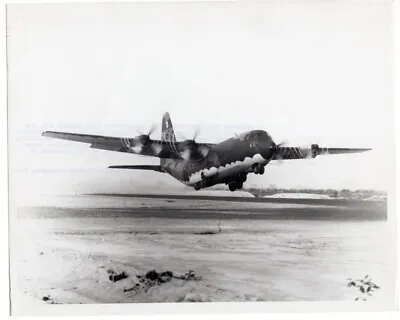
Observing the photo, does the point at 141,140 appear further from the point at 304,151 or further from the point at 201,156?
the point at 304,151

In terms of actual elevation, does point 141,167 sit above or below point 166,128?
below

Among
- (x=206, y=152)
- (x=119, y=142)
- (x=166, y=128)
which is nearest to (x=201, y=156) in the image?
(x=206, y=152)

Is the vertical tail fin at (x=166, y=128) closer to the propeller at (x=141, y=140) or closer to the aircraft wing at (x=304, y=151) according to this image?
the propeller at (x=141, y=140)

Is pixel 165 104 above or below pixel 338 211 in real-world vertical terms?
above

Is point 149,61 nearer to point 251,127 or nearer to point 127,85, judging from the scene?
point 127,85

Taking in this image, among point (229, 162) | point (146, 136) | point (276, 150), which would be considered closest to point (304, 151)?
point (276, 150)

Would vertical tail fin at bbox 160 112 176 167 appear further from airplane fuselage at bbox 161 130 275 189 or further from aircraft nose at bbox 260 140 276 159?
aircraft nose at bbox 260 140 276 159

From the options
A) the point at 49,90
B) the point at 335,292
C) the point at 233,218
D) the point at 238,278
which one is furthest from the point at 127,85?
the point at 335,292
